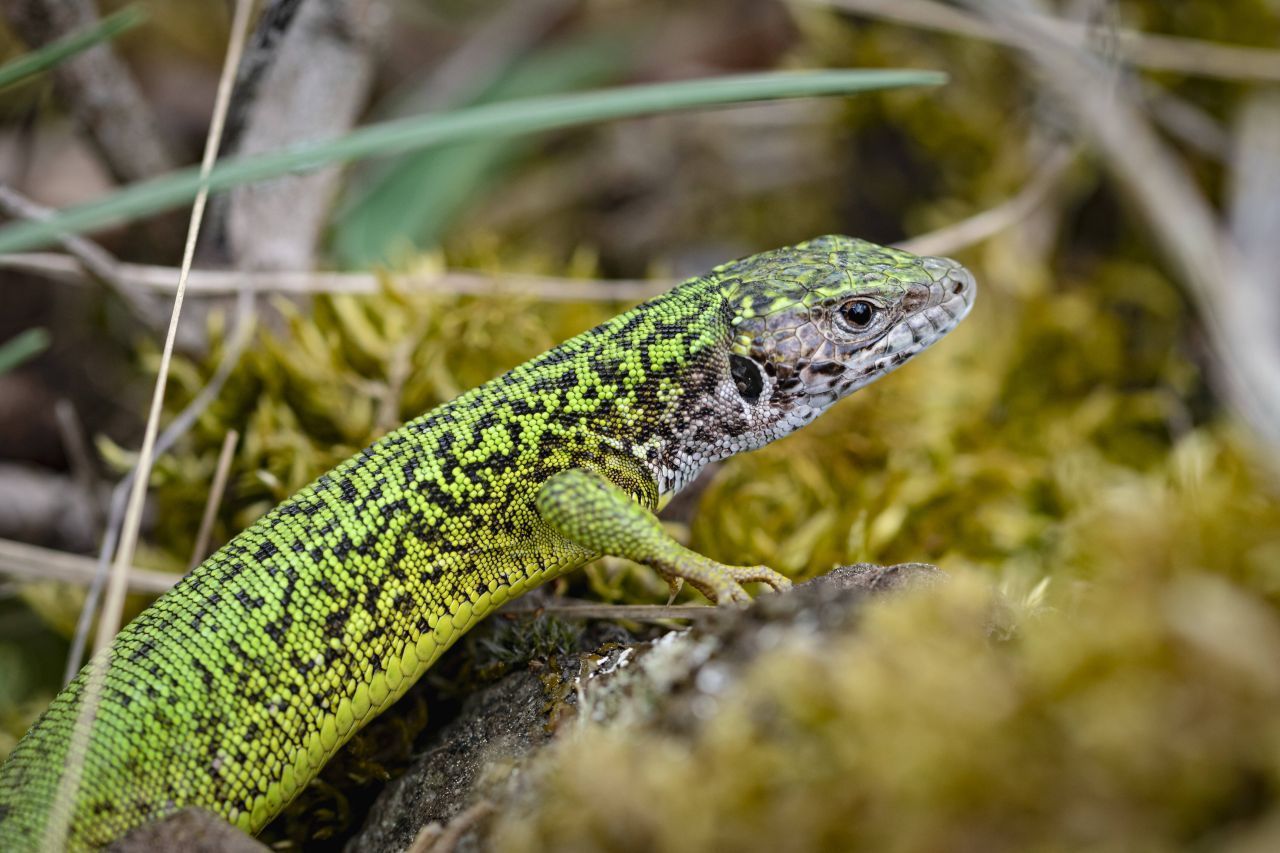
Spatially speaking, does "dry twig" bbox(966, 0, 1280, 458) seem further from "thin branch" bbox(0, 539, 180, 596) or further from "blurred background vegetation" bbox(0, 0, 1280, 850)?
"thin branch" bbox(0, 539, 180, 596)

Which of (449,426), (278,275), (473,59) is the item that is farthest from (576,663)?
(473,59)

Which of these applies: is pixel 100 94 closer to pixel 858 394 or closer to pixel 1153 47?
pixel 858 394

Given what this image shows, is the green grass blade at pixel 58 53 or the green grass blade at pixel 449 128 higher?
the green grass blade at pixel 58 53

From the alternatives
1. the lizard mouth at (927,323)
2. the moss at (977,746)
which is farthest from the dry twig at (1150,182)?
the moss at (977,746)

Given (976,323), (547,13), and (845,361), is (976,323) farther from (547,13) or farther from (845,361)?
(547,13)

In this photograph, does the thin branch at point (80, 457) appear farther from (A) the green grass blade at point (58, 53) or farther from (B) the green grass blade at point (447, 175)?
(B) the green grass blade at point (447, 175)

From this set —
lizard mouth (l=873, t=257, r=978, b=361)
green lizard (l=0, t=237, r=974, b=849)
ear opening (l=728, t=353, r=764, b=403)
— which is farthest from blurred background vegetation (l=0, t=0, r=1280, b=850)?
lizard mouth (l=873, t=257, r=978, b=361)
